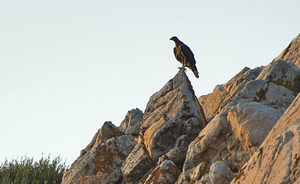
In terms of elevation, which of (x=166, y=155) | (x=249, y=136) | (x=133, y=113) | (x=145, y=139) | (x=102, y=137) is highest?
(x=133, y=113)

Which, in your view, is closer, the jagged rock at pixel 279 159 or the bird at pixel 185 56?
the jagged rock at pixel 279 159

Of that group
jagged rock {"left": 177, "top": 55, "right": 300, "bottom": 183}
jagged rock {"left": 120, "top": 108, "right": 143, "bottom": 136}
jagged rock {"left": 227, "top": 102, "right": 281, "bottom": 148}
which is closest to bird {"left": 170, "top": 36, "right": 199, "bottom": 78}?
jagged rock {"left": 120, "top": 108, "right": 143, "bottom": 136}

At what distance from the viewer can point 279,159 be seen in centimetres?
559

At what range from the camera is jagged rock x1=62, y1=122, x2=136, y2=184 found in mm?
11398

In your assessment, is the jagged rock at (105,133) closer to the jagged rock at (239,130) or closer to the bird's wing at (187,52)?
the bird's wing at (187,52)

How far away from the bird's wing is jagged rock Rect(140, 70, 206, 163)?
2976 millimetres

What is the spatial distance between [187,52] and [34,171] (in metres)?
5.88

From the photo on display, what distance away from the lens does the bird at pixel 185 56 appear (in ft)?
48.0

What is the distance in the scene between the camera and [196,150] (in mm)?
8406

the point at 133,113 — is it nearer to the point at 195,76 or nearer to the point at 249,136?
the point at 195,76

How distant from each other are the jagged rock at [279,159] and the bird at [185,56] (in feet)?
26.5

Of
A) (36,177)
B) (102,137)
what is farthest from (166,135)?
(36,177)

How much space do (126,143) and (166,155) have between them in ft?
8.28

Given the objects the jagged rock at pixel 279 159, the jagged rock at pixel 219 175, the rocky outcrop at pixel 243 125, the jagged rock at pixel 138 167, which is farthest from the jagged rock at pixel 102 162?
the jagged rock at pixel 279 159
